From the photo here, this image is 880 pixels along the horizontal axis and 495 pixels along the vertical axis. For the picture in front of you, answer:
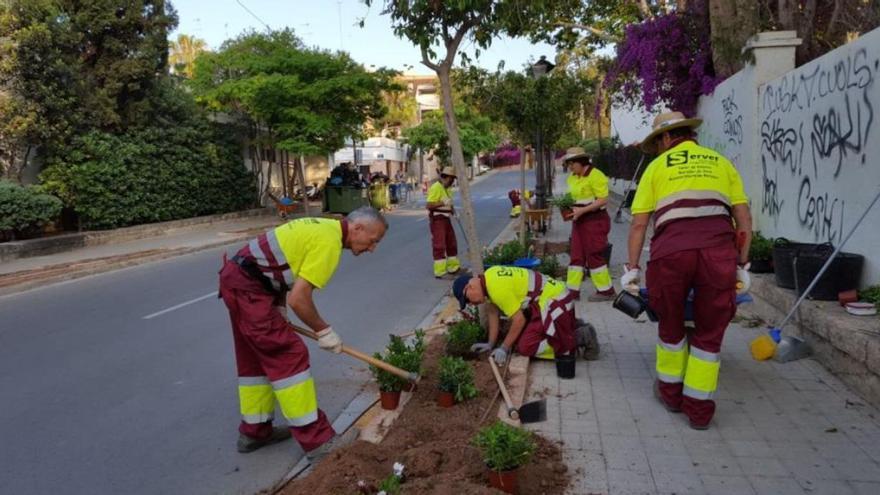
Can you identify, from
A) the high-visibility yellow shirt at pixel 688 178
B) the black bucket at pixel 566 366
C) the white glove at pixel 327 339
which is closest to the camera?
the white glove at pixel 327 339

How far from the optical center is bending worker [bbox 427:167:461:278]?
10.5 m

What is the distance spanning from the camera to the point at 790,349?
5.19m

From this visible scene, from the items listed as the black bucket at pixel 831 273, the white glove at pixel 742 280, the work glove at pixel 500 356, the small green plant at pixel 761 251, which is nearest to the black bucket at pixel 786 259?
the black bucket at pixel 831 273

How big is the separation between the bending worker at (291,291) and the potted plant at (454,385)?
2.99 ft

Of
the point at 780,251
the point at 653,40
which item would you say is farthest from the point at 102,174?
the point at 780,251

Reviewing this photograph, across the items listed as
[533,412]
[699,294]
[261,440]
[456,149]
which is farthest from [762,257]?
[261,440]

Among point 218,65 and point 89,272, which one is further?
point 218,65

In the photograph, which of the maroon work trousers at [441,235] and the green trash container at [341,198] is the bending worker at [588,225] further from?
the green trash container at [341,198]

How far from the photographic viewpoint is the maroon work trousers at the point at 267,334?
3.89 metres

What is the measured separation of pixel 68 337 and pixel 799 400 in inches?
281

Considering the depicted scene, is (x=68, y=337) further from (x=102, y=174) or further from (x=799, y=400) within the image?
(x=102, y=174)

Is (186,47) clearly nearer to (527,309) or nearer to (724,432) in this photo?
(527,309)

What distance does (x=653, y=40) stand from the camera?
38.6 ft

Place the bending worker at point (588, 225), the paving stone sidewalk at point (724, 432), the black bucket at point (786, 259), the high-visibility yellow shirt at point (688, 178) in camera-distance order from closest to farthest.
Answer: the paving stone sidewalk at point (724, 432)
the high-visibility yellow shirt at point (688, 178)
the black bucket at point (786, 259)
the bending worker at point (588, 225)
